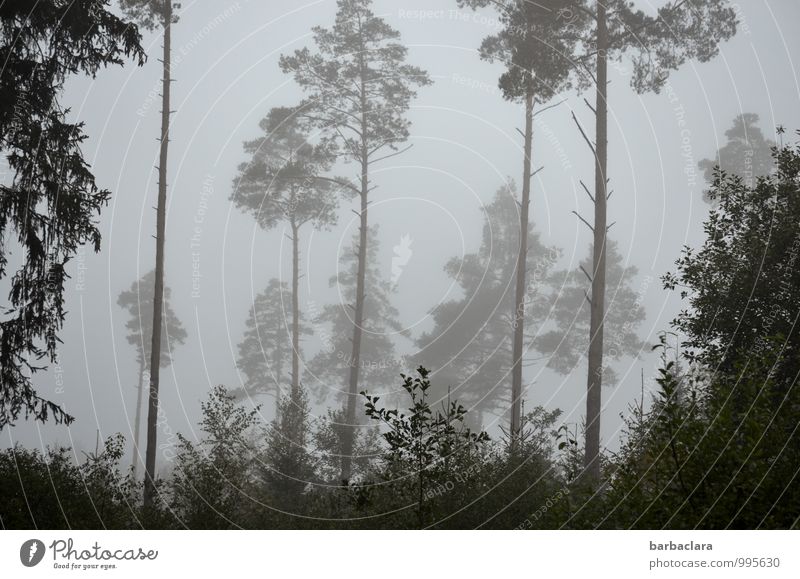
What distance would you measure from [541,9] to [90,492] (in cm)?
1621

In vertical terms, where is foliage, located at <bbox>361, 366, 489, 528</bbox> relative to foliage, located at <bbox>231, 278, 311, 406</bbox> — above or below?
below

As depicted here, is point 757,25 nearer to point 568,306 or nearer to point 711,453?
point 711,453

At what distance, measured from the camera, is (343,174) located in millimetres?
30797

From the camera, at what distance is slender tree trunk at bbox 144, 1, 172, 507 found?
17016mm

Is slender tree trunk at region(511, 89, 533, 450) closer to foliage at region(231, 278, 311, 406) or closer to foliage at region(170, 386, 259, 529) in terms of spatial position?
foliage at region(170, 386, 259, 529)

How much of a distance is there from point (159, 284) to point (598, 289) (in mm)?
10866

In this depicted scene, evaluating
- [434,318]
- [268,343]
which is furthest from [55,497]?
[268,343]

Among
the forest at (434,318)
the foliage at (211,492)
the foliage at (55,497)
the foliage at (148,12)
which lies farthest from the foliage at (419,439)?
the foliage at (148,12)

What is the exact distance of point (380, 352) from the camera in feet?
135

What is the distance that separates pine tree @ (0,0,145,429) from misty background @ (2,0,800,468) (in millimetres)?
855
